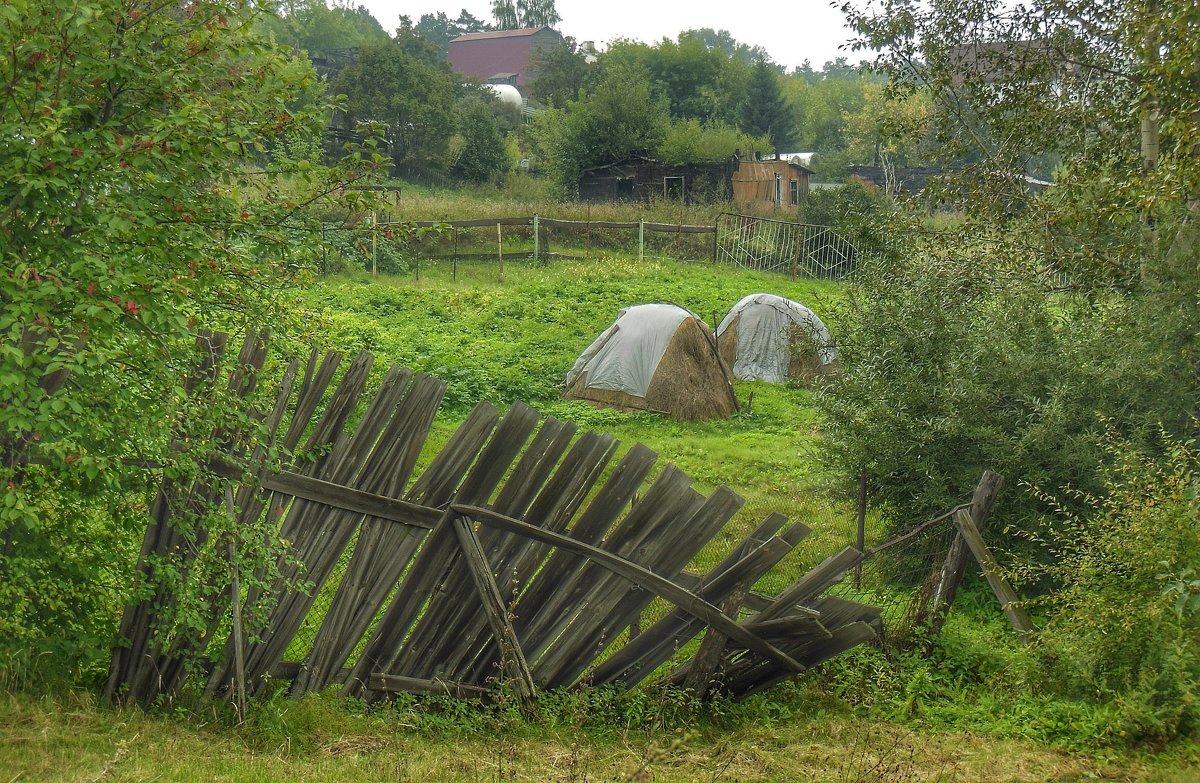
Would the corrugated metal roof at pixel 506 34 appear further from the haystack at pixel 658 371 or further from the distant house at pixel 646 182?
the haystack at pixel 658 371

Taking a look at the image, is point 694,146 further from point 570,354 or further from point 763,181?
point 570,354

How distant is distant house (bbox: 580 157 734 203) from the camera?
142 feet

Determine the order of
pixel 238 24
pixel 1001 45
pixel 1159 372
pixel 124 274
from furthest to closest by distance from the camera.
Answer: pixel 1001 45, pixel 1159 372, pixel 238 24, pixel 124 274

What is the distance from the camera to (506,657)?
544 centimetres

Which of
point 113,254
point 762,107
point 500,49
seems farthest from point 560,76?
point 113,254

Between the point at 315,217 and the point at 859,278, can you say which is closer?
the point at 315,217

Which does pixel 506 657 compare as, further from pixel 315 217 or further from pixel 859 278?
pixel 859 278

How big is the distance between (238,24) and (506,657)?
11.3 ft

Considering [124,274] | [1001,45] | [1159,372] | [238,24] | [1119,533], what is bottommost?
[1119,533]

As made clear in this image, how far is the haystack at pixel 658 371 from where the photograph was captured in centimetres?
1630

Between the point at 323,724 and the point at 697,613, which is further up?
the point at 697,613

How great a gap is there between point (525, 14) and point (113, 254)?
407 ft

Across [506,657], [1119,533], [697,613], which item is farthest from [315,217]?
[1119,533]

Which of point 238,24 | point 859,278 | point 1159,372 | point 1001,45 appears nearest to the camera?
point 238,24
